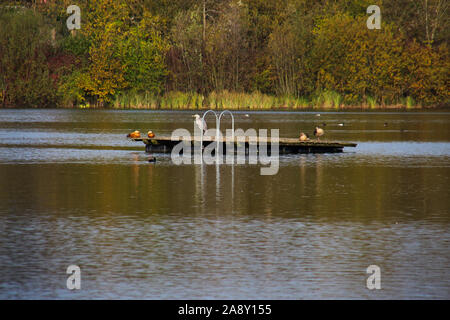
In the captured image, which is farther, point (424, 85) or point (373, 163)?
point (424, 85)

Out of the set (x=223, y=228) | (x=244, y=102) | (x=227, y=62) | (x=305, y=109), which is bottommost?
(x=223, y=228)

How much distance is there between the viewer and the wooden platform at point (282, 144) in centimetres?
3475

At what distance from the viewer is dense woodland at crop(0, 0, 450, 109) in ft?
271

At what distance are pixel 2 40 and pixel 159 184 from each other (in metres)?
62.0

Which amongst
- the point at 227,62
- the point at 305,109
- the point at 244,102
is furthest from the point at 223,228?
the point at 227,62

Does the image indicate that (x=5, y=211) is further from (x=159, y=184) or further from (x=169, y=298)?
(x=169, y=298)

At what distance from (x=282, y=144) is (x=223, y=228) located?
18737mm

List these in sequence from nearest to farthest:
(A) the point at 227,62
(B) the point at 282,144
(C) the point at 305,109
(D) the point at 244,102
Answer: (B) the point at 282,144
(D) the point at 244,102
(C) the point at 305,109
(A) the point at 227,62

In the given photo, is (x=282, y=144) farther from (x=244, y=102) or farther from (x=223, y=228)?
(x=244, y=102)

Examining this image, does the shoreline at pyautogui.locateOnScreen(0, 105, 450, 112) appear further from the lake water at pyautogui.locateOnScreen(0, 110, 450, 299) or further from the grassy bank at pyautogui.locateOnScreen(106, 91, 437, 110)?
the lake water at pyautogui.locateOnScreen(0, 110, 450, 299)

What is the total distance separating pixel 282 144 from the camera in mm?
35031

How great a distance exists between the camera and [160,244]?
1477 centimetres

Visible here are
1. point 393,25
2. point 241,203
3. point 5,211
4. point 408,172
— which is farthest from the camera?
point 393,25

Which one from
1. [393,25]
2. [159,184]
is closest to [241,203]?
[159,184]
